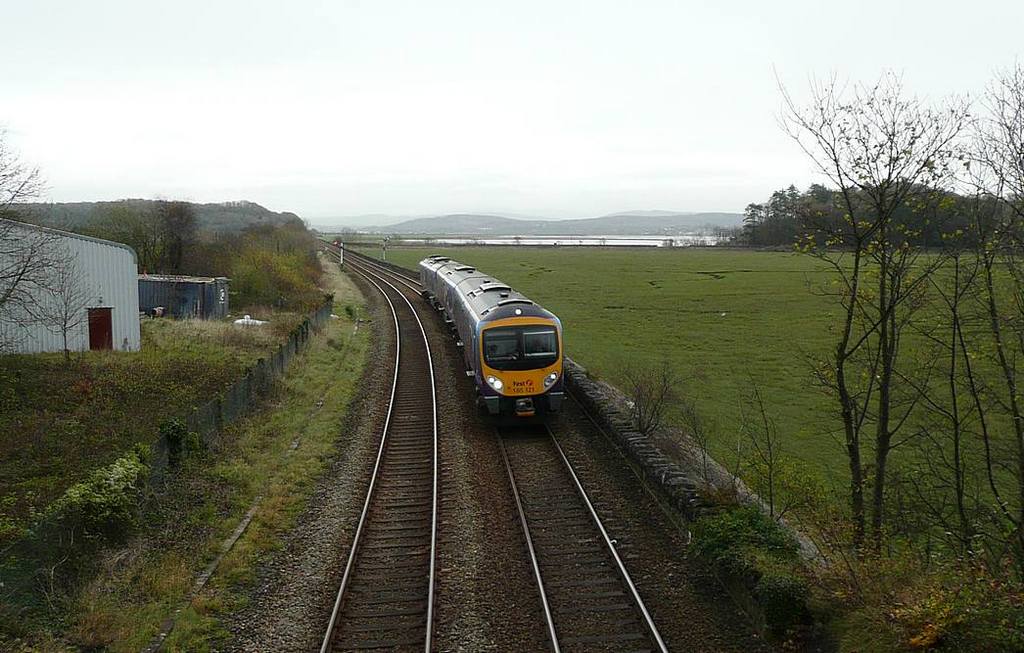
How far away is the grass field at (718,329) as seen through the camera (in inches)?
833

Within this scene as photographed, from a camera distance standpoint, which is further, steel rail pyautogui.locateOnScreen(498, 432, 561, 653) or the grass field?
the grass field

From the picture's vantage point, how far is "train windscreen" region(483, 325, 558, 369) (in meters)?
17.4

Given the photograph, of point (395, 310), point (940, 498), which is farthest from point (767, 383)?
point (395, 310)

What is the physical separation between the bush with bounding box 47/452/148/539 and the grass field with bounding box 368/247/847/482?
11403 mm

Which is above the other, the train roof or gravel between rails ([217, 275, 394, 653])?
the train roof

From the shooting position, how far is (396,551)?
36.9ft

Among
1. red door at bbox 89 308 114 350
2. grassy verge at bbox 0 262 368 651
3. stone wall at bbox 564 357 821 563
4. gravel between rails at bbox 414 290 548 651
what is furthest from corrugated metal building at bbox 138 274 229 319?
gravel between rails at bbox 414 290 548 651

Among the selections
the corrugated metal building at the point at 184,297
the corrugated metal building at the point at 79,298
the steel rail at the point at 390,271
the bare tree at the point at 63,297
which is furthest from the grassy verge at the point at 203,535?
the steel rail at the point at 390,271

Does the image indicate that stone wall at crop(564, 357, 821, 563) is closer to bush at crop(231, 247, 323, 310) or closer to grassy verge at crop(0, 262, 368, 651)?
grassy verge at crop(0, 262, 368, 651)

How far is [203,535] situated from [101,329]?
55.1 ft

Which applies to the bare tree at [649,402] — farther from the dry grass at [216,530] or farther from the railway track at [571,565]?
the dry grass at [216,530]

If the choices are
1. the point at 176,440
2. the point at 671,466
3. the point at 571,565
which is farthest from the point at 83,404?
the point at 671,466

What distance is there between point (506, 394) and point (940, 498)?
9.08 meters

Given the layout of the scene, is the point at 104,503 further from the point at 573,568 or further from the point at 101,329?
the point at 101,329
